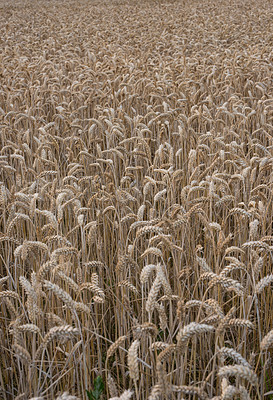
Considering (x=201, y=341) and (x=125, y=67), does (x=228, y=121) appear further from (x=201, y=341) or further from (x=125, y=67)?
(x=201, y=341)

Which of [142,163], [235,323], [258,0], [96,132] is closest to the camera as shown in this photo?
[235,323]

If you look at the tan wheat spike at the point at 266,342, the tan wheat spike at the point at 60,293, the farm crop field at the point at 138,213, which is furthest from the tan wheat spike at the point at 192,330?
the tan wheat spike at the point at 60,293

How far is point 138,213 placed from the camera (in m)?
1.84

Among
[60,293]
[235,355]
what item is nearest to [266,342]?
[235,355]

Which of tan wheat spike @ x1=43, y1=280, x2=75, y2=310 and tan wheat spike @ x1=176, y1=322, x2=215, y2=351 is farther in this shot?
tan wheat spike @ x1=43, y1=280, x2=75, y2=310

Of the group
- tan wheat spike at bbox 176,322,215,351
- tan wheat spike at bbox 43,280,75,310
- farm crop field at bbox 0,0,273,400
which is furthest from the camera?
farm crop field at bbox 0,0,273,400

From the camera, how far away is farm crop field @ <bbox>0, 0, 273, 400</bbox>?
135 centimetres

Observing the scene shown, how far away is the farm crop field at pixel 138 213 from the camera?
1.35m

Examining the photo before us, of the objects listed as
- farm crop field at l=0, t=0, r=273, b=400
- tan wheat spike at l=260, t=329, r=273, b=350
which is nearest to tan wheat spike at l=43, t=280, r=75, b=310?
farm crop field at l=0, t=0, r=273, b=400

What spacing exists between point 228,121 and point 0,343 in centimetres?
275

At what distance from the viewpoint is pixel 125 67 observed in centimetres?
536

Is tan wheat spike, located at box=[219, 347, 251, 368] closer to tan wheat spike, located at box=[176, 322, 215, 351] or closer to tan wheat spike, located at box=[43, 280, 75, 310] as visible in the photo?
tan wheat spike, located at box=[176, 322, 215, 351]

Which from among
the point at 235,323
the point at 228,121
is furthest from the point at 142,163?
the point at 235,323

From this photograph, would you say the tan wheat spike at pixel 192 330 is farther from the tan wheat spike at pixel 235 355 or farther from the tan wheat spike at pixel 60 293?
the tan wheat spike at pixel 60 293
